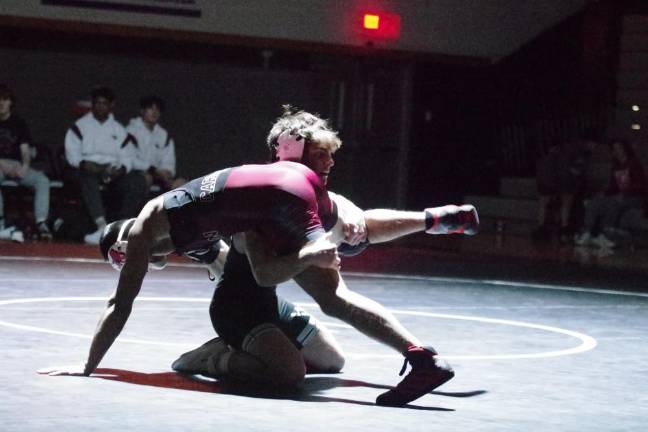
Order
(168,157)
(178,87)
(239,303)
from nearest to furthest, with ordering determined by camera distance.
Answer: (239,303) → (168,157) → (178,87)

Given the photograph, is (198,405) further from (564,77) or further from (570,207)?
(564,77)

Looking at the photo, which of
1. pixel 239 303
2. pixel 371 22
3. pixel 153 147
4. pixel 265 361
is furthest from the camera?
pixel 371 22

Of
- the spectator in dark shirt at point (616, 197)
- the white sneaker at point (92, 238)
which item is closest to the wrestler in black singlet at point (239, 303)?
A: the white sneaker at point (92, 238)

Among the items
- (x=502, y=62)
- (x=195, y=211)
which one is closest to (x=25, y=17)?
(x=502, y=62)

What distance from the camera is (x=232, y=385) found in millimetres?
4934

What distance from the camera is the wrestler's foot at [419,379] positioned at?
15.0 ft

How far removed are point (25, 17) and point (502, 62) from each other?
211 inches

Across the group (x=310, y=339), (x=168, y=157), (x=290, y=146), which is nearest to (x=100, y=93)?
(x=168, y=157)

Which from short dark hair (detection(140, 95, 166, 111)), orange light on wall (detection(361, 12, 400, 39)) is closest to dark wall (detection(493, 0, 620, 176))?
orange light on wall (detection(361, 12, 400, 39))

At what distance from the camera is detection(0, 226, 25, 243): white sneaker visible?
1151cm

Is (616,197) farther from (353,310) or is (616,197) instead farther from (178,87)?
(353,310)

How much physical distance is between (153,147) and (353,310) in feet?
26.0

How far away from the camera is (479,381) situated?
5.19 meters

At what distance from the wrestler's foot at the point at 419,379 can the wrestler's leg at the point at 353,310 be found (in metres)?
0.06
